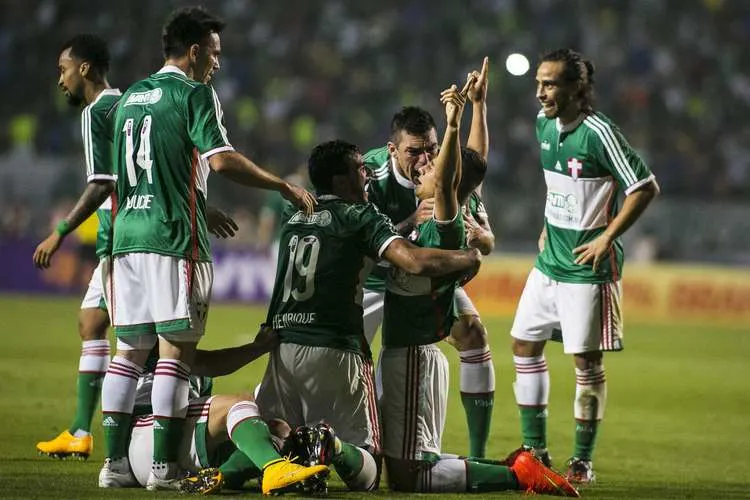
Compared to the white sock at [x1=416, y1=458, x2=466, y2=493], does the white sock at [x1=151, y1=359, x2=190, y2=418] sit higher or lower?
higher

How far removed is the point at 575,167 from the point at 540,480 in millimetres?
2125

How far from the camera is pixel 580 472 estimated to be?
7.05m

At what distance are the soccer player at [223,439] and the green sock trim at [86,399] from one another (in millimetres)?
1175

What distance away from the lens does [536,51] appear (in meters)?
24.6

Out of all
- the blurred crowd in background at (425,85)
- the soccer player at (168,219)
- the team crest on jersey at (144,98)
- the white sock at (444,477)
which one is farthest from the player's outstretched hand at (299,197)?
the blurred crowd in background at (425,85)

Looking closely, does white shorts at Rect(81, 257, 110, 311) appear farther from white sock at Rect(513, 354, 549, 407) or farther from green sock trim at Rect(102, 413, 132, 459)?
white sock at Rect(513, 354, 549, 407)

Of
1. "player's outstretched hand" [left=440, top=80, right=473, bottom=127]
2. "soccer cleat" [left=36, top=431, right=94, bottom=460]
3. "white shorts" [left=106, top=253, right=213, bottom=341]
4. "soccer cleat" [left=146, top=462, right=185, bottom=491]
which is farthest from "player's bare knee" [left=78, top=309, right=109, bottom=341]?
"player's outstretched hand" [left=440, top=80, right=473, bottom=127]

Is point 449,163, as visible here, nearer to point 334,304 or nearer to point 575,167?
point 334,304

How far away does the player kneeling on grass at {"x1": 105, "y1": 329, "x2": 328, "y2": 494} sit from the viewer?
18.5ft

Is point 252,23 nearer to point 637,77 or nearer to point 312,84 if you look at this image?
point 312,84

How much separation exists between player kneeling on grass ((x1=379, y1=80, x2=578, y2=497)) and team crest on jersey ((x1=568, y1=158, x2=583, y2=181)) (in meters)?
1.10

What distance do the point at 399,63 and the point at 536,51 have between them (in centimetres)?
270

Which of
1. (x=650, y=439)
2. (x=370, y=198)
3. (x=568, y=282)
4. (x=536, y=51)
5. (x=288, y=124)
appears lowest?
(x=650, y=439)

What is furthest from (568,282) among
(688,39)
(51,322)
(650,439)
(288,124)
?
(688,39)
